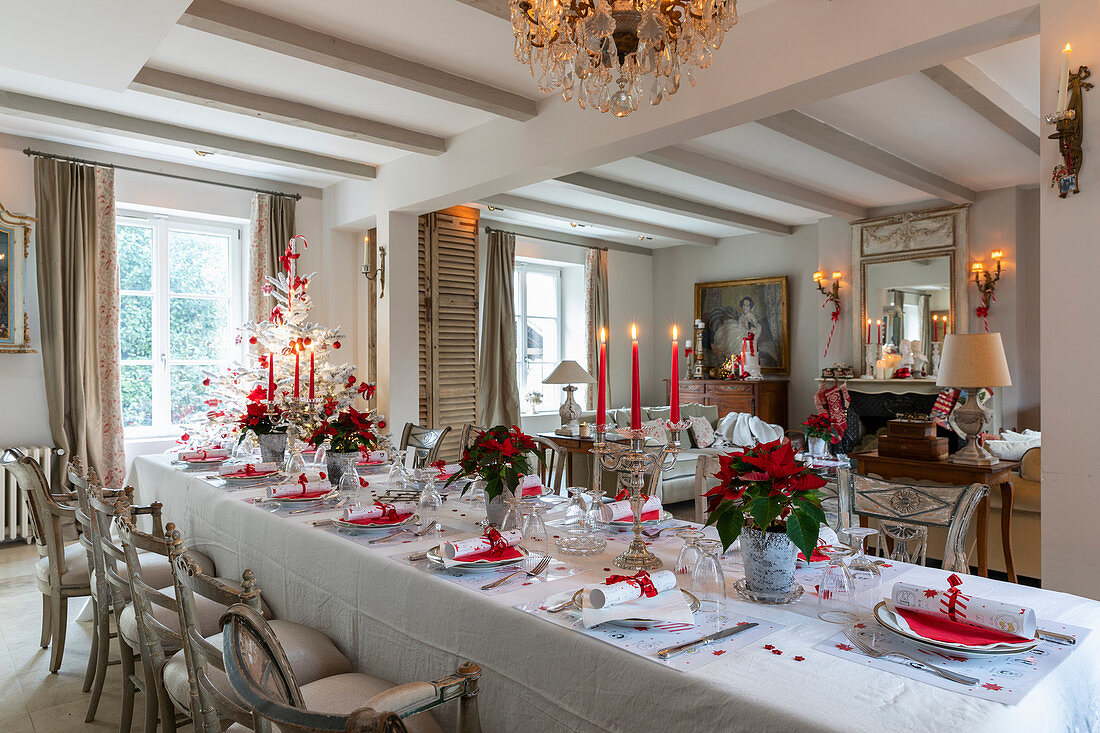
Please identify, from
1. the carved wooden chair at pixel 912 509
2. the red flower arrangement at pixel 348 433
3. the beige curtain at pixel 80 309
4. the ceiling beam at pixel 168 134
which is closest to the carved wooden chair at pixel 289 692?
the carved wooden chair at pixel 912 509

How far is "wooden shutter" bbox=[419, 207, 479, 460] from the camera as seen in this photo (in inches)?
241

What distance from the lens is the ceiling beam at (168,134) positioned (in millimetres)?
4160

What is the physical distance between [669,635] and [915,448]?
329 centimetres

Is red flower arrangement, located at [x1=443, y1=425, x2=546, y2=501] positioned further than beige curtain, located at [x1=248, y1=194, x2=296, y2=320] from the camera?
No

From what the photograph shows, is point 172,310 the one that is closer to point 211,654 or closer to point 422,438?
point 422,438

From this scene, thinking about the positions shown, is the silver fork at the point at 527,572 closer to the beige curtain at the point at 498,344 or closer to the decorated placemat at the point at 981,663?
the decorated placemat at the point at 981,663

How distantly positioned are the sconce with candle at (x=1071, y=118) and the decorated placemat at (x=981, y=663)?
5.33ft

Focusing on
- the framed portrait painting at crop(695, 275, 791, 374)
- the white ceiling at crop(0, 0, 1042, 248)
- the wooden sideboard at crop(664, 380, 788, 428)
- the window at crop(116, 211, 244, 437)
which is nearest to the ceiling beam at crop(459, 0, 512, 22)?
the white ceiling at crop(0, 0, 1042, 248)

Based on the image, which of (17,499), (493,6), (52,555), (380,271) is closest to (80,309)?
(17,499)

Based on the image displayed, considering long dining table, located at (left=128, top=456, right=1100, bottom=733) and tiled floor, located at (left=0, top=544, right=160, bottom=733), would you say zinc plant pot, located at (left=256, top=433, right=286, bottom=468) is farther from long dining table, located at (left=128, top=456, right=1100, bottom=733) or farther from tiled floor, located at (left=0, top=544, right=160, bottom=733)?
long dining table, located at (left=128, top=456, right=1100, bottom=733)

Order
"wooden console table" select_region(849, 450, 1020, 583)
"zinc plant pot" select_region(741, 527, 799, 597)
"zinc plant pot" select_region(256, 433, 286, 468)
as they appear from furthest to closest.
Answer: "wooden console table" select_region(849, 450, 1020, 583) < "zinc plant pot" select_region(256, 433, 286, 468) < "zinc plant pot" select_region(741, 527, 799, 597)

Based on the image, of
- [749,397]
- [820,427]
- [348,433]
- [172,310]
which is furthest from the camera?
[749,397]

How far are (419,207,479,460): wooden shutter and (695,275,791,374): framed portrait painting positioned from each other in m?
3.79

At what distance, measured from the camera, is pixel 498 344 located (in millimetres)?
7688
